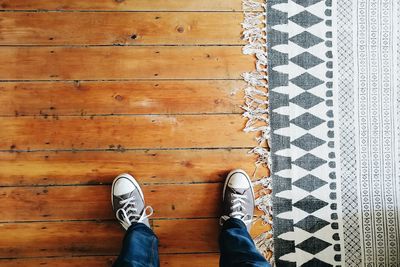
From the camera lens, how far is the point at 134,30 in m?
1.24

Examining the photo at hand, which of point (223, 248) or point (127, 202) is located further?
point (127, 202)

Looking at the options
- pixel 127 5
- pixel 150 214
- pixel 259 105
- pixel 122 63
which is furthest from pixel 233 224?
pixel 127 5

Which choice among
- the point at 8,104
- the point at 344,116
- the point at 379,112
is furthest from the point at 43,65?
the point at 379,112

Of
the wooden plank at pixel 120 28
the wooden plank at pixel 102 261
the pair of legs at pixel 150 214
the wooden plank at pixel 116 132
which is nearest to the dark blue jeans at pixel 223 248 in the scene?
the pair of legs at pixel 150 214

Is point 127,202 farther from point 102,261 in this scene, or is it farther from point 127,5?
point 127,5

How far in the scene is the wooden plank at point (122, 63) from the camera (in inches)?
48.2

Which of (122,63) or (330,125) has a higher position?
(122,63)

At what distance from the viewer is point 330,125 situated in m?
1.24

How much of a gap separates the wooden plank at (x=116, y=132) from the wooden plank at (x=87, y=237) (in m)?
0.24

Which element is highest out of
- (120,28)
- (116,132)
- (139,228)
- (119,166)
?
(120,28)

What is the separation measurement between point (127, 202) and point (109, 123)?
0.24 m

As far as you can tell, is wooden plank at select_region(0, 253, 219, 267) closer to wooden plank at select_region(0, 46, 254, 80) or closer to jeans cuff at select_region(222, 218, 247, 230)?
jeans cuff at select_region(222, 218, 247, 230)

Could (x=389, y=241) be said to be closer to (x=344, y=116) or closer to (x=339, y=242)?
(x=339, y=242)

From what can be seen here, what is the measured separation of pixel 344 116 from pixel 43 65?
36.6 inches
